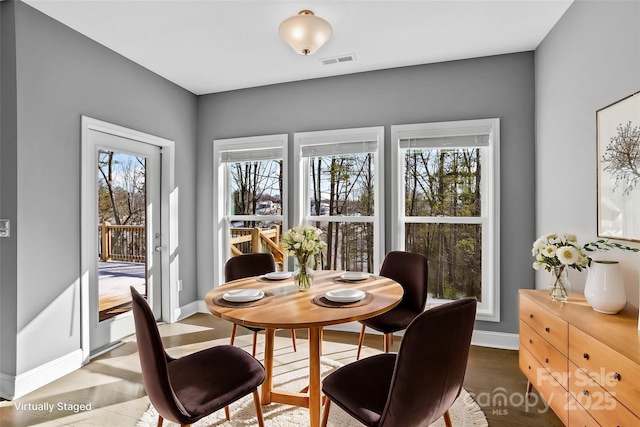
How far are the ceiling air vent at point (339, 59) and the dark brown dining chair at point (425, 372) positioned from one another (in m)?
2.56

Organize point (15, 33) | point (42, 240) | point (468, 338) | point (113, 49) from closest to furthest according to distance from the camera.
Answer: point (468, 338) → point (15, 33) → point (42, 240) → point (113, 49)

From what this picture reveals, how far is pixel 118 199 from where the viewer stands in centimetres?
325

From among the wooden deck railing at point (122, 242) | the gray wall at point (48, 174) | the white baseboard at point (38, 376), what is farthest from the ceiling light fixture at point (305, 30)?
the white baseboard at point (38, 376)

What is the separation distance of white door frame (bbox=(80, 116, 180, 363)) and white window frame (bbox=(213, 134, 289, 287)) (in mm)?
455

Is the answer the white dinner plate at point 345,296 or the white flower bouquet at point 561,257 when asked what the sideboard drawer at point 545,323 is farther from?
the white dinner plate at point 345,296

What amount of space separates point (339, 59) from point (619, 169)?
2.32 meters

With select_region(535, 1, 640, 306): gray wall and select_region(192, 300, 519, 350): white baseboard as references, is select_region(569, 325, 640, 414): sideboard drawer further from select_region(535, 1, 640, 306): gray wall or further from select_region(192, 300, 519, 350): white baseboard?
select_region(192, 300, 519, 350): white baseboard

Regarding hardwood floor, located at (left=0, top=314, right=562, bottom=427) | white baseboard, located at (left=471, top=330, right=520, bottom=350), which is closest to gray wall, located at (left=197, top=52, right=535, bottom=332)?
white baseboard, located at (left=471, top=330, right=520, bottom=350)

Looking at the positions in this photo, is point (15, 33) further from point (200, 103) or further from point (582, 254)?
point (582, 254)

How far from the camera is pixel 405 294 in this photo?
2.65 metres

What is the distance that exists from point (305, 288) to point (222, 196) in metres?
2.38

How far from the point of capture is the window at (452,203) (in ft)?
10.2

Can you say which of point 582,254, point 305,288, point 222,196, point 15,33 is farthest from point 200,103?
point 582,254

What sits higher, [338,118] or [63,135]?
[338,118]
